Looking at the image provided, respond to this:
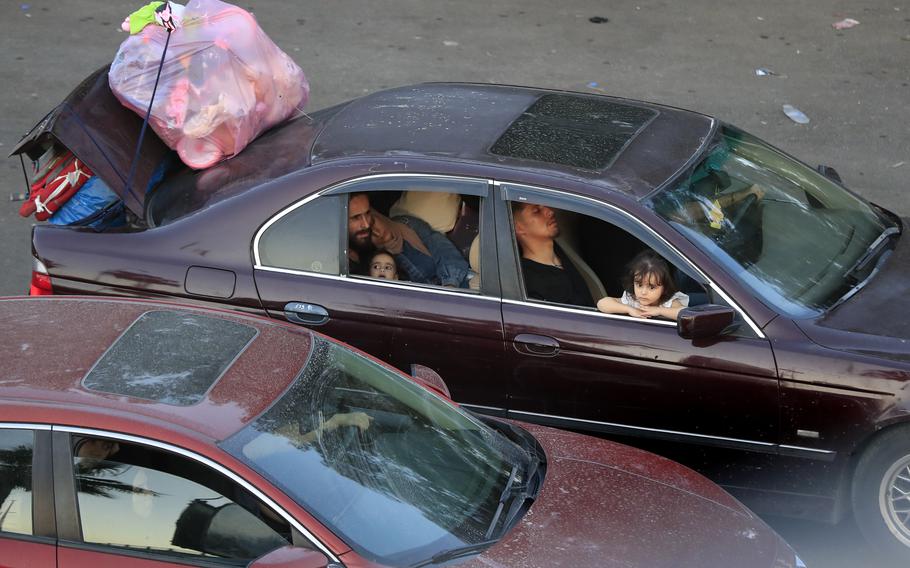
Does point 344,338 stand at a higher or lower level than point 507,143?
lower

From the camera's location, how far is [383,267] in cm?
551

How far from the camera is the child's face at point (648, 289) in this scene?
505cm

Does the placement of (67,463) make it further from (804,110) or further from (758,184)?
(804,110)

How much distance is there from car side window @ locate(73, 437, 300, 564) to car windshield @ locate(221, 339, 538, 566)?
0.39ft

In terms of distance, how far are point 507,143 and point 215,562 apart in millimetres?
2684

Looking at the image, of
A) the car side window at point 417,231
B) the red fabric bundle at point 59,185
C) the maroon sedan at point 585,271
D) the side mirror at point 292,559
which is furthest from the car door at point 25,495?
the red fabric bundle at point 59,185

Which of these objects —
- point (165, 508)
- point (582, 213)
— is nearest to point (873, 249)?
point (582, 213)

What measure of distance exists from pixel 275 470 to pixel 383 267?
2.17 metres

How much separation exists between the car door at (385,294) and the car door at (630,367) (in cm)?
11

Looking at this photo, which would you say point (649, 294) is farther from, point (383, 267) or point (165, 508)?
point (165, 508)

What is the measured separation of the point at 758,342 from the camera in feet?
15.8

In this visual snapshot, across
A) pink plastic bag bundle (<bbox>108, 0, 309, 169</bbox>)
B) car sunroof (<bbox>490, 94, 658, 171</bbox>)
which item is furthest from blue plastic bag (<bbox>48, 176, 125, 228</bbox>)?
car sunroof (<bbox>490, 94, 658, 171</bbox>)

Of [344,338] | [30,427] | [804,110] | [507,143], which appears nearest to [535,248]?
[507,143]

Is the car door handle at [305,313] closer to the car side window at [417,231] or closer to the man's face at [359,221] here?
the car side window at [417,231]
